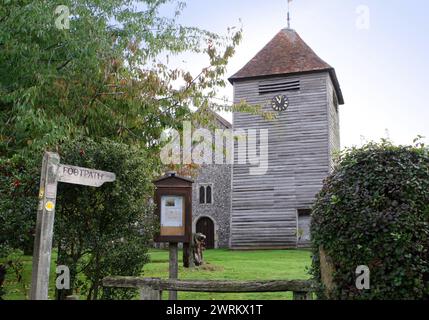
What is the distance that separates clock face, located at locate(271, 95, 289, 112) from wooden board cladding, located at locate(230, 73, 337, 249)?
25cm

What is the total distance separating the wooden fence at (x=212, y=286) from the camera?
226 inches

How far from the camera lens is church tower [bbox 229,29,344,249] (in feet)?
82.3

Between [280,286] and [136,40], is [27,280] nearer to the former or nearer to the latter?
[136,40]

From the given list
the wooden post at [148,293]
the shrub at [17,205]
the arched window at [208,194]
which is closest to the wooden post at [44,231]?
the wooden post at [148,293]

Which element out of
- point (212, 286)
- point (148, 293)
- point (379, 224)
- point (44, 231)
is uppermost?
point (379, 224)

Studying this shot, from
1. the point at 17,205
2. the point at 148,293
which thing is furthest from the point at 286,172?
the point at 148,293

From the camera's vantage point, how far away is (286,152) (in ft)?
83.8

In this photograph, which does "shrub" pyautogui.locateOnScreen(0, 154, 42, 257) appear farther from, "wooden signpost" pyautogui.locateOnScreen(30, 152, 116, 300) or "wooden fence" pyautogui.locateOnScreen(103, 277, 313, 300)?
"wooden fence" pyautogui.locateOnScreen(103, 277, 313, 300)

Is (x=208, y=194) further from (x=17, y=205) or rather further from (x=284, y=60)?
(x=17, y=205)

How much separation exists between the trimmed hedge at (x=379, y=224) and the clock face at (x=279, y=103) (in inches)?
794

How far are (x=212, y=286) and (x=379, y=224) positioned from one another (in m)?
2.00

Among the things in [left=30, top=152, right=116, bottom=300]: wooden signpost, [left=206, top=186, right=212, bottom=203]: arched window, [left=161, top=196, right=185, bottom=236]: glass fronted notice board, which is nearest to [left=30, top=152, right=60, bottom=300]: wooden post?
[left=30, top=152, right=116, bottom=300]: wooden signpost

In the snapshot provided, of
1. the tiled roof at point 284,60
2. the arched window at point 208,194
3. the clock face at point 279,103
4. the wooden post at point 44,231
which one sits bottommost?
the wooden post at point 44,231

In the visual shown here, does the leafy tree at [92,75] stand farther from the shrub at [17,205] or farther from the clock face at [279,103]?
the clock face at [279,103]
